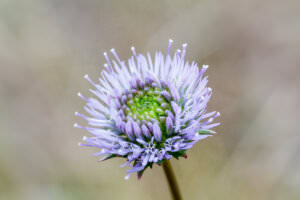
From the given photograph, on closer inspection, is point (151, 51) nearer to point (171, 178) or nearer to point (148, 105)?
point (148, 105)

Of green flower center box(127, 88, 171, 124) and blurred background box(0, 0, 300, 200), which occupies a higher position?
blurred background box(0, 0, 300, 200)

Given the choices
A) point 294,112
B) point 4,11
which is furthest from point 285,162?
point 4,11

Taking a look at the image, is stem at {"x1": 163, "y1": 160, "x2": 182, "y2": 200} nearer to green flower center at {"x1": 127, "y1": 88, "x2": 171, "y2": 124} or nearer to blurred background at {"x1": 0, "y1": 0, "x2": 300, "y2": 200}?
green flower center at {"x1": 127, "y1": 88, "x2": 171, "y2": 124}

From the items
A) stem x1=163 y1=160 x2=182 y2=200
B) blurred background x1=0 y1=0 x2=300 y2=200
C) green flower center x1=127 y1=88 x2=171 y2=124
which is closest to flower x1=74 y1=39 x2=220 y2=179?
green flower center x1=127 y1=88 x2=171 y2=124

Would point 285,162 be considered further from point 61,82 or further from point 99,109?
point 61,82

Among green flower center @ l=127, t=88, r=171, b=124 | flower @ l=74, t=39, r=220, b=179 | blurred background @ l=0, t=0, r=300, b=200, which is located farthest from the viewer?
blurred background @ l=0, t=0, r=300, b=200

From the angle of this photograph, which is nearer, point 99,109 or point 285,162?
point 99,109

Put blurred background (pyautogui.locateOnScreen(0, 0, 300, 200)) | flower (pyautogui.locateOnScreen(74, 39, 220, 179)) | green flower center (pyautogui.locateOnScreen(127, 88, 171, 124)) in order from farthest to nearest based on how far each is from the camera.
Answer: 1. blurred background (pyautogui.locateOnScreen(0, 0, 300, 200))
2. green flower center (pyautogui.locateOnScreen(127, 88, 171, 124))
3. flower (pyautogui.locateOnScreen(74, 39, 220, 179))

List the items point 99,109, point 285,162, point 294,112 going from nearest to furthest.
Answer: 1. point 99,109
2. point 285,162
3. point 294,112
